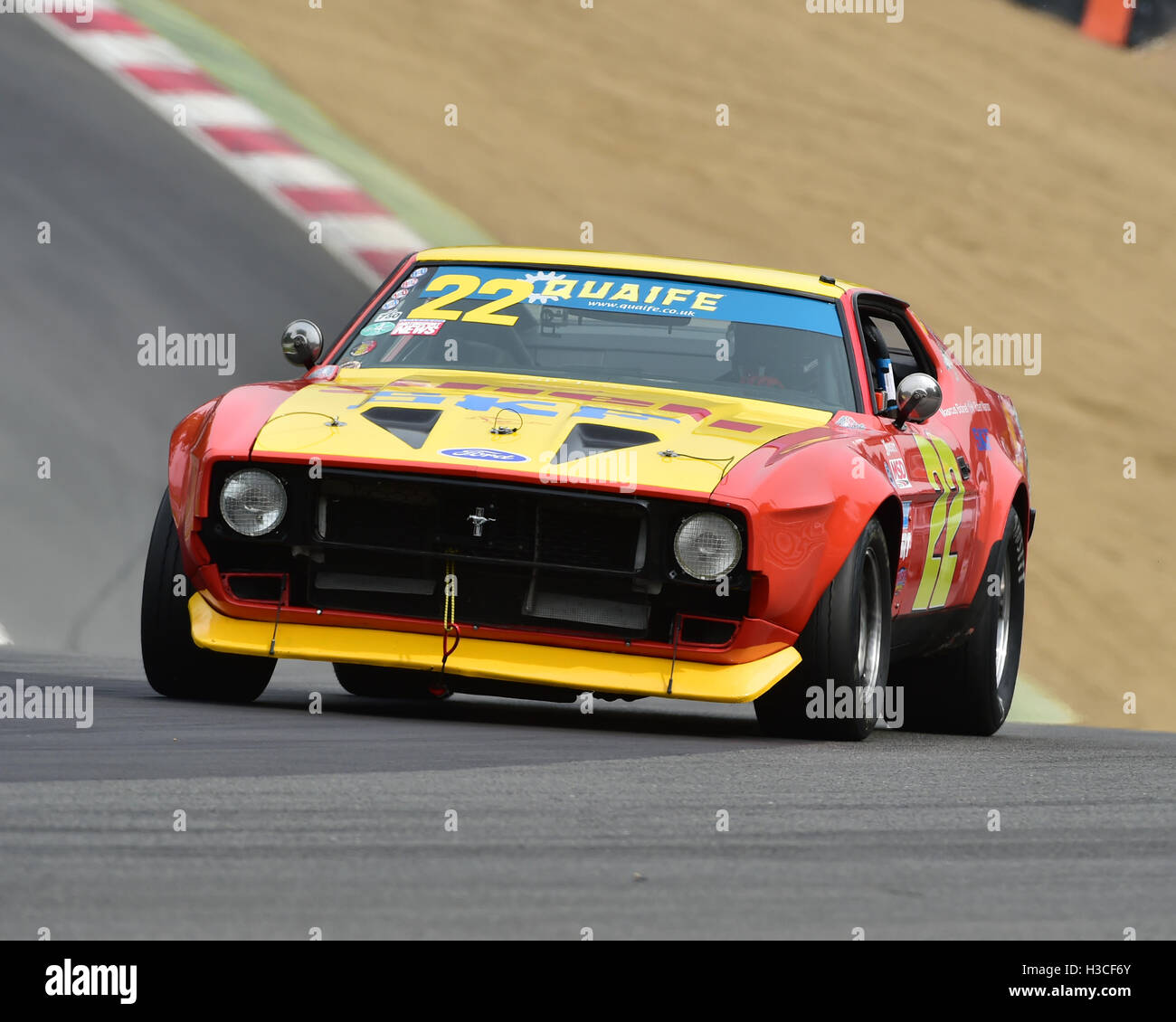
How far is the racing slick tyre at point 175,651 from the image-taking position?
6602mm

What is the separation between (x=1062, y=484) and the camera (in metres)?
13.5

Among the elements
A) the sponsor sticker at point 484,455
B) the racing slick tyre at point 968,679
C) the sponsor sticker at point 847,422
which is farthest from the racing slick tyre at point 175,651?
the racing slick tyre at point 968,679

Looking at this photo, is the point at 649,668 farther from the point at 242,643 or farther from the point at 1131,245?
the point at 1131,245

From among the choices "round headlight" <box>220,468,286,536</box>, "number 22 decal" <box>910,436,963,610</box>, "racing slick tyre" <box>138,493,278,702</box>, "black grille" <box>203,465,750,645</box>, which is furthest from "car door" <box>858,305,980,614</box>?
"racing slick tyre" <box>138,493,278,702</box>

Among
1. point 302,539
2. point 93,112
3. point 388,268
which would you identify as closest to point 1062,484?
point 388,268

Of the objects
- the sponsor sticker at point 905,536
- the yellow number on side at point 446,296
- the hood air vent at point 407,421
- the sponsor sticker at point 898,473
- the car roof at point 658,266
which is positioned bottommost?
the sponsor sticker at point 905,536

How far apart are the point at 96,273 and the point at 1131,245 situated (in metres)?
8.42

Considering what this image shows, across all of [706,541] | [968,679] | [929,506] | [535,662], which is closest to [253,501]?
[535,662]

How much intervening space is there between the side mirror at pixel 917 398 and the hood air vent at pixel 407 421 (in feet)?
5.35

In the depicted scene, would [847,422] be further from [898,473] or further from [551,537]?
[551,537]

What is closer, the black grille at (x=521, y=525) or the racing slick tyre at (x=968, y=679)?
the black grille at (x=521, y=525)

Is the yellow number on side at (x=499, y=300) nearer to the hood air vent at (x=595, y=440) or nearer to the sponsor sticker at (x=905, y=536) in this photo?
the hood air vent at (x=595, y=440)

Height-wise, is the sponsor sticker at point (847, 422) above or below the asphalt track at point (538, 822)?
above

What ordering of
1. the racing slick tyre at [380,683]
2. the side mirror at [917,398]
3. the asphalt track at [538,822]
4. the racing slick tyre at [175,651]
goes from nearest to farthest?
the asphalt track at [538,822] < the racing slick tyre at [175,651] < the side mirror at [917,398] < the racing slick tyre at [380,683]
